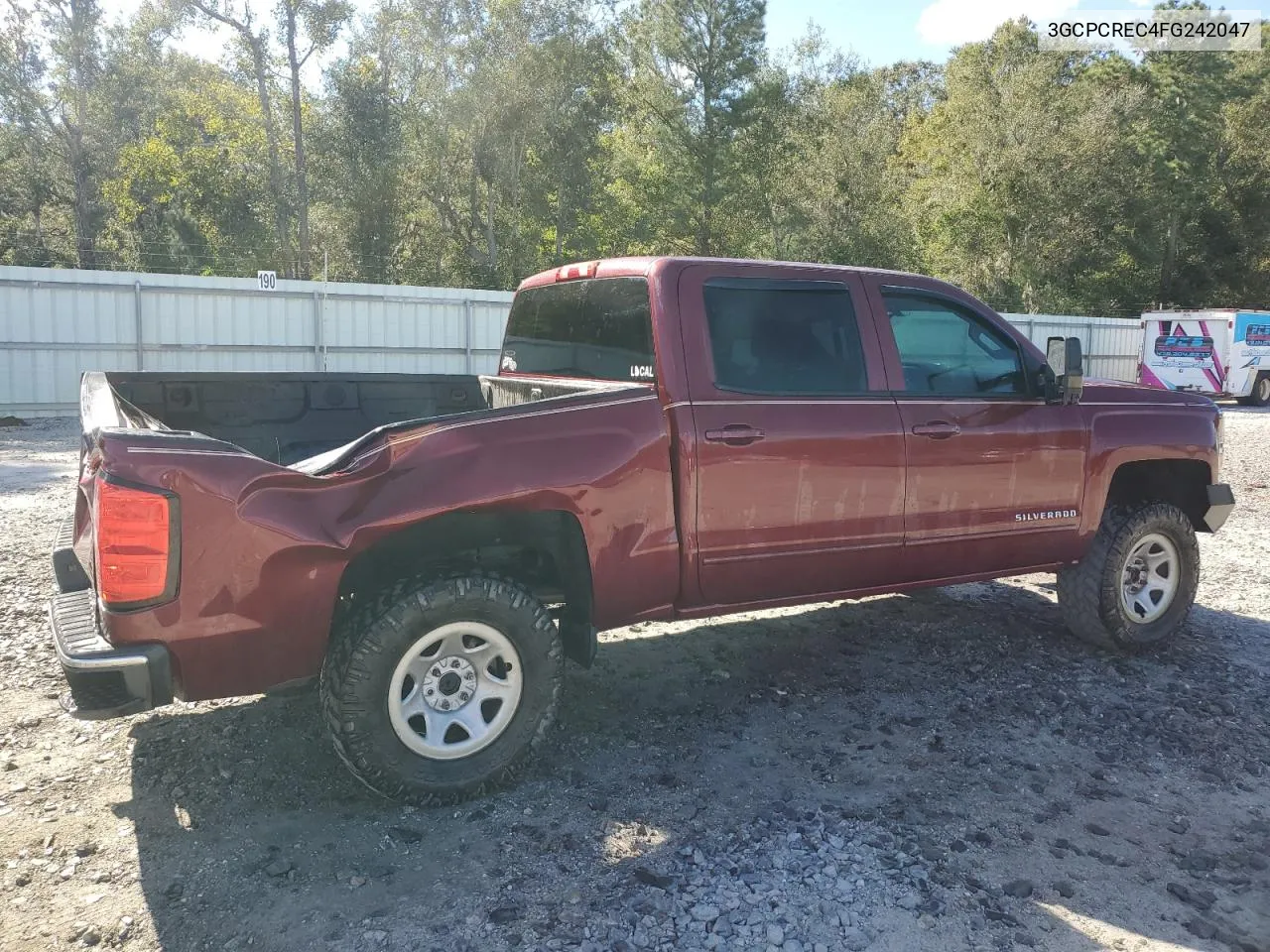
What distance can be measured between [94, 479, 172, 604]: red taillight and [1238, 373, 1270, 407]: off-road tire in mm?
28968

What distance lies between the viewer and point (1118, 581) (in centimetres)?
502

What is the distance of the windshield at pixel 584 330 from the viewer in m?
4.01

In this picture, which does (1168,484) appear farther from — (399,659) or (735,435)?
(399,659)

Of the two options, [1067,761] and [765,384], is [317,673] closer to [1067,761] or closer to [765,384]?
[765,384]

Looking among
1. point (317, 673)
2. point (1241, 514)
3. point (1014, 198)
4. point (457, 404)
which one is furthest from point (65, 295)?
point (1014, 198)

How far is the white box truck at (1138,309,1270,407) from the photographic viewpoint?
82.2 feet

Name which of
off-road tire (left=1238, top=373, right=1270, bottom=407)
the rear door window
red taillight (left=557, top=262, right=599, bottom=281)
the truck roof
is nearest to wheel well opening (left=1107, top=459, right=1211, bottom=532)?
the truck roof

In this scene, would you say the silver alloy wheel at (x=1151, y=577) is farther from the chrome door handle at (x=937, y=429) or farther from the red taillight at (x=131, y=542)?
the red taillight at (x=131, y=542)

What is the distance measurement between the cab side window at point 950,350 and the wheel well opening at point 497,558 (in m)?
1.80

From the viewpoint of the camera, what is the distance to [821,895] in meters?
2.89

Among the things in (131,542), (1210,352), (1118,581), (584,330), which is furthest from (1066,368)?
(1210,352)

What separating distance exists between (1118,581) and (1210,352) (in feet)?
80.3

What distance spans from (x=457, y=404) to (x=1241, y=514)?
7.80m

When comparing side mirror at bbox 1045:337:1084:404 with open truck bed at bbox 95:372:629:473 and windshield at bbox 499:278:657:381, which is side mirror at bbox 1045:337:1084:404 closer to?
windshield at bbox 499:278:657:381
